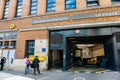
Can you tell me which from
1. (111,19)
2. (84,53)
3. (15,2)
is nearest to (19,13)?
(15,2)

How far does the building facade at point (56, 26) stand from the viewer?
13258mm

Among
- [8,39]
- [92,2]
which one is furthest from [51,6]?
[8,39]

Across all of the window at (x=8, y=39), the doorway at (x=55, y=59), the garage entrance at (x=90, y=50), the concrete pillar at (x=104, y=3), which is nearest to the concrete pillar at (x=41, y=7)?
the window at (x=8, y=39)

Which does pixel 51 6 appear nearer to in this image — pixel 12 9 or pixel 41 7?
pixel 41 7

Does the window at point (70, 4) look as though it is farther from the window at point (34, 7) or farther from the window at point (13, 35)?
the window at point (13, 35)

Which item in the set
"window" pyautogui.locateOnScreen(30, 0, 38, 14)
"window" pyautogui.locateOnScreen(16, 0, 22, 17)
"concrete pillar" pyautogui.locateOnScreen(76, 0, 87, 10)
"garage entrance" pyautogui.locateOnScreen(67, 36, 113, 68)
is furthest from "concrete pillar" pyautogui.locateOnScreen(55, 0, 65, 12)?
"window" pyautogui.locateOnScreen(16, 0, 22, 17)

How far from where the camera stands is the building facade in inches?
522

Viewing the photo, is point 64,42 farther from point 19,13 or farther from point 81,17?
point 19,13

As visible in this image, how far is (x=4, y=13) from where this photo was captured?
19109 millimetres

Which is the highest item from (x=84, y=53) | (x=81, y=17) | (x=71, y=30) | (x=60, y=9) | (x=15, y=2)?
(x=15, y=2)

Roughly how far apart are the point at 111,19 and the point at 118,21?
2.18 ft

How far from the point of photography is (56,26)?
581 inches

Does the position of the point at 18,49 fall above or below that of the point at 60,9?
below

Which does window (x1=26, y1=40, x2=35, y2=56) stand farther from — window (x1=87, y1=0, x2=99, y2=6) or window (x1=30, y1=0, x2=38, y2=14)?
window (x1=87, y1=0, x2=99, y2=6)
